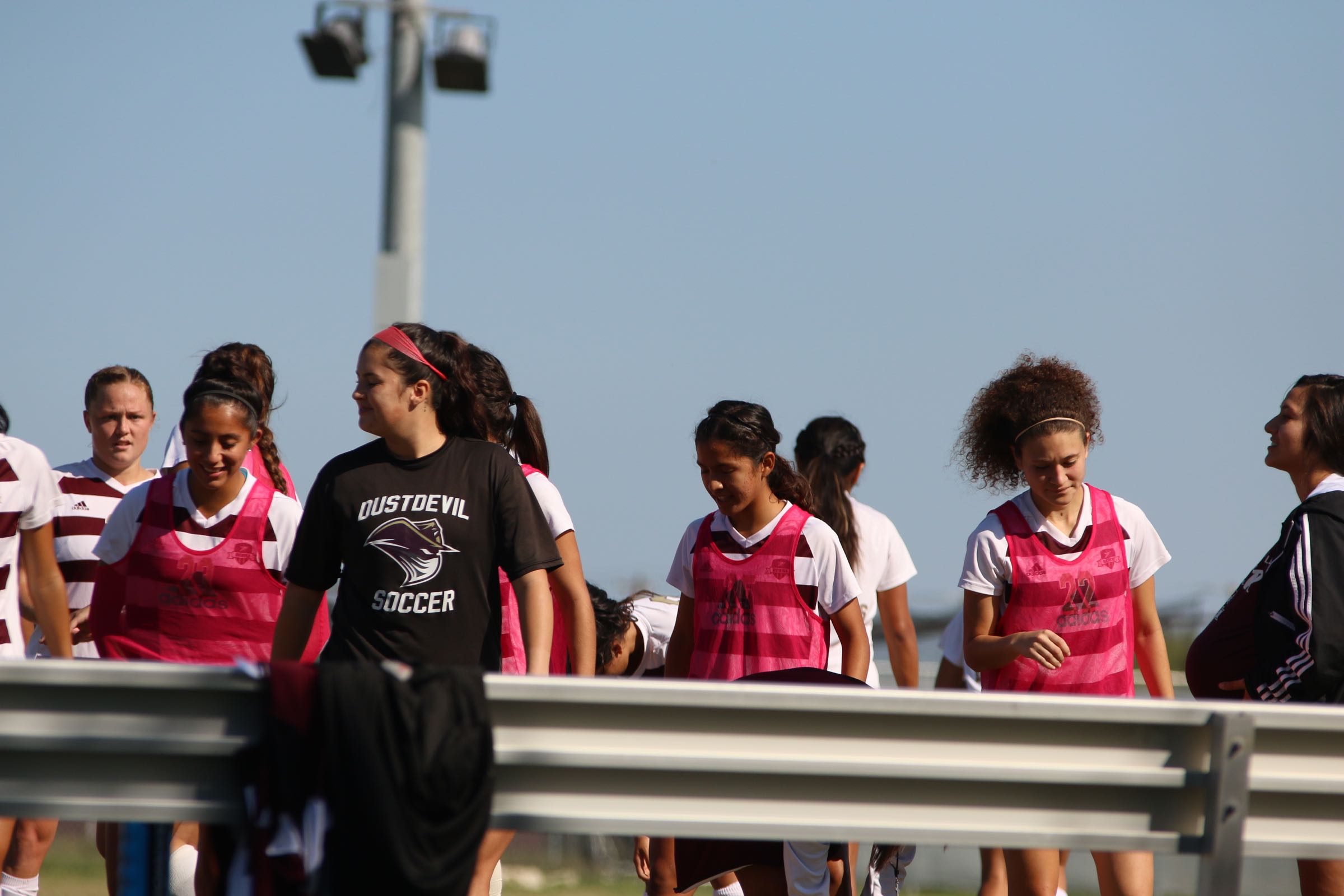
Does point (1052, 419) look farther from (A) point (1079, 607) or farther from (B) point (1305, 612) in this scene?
(B) point (1305, 612)

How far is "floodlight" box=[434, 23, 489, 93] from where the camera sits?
8.13 metres

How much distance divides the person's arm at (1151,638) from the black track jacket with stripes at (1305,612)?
0.69 metres

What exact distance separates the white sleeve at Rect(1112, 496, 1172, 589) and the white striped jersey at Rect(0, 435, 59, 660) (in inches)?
146

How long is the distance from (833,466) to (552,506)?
2.02 metres

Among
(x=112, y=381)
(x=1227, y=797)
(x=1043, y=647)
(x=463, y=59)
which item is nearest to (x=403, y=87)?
(x=463, y=59)

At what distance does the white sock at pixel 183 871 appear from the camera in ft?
15.8

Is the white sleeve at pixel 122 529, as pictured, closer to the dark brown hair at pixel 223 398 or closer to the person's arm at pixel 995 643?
the dark brown hair at pixel 223 398

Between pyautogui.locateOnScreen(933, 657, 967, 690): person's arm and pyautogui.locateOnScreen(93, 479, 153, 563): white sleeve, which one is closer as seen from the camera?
pyautogui.locateOnScreen(93, 479, 153, 563): white sleeve

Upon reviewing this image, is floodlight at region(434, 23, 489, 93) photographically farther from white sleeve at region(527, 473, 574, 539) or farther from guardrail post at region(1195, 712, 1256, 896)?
guardrail post at region(1195, 712, 1256, 896)

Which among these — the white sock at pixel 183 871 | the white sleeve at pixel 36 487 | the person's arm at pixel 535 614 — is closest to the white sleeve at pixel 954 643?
the person's arm at pixel 535 614

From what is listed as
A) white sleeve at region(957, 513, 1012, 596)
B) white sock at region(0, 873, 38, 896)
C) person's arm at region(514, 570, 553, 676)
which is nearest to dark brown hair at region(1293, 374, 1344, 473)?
white sleeve at region(957, 513, 1012, 596)

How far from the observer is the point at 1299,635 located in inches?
154

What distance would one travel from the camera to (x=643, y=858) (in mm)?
5422

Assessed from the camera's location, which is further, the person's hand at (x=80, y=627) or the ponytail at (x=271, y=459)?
the person's hand at (x=80, y=627)
